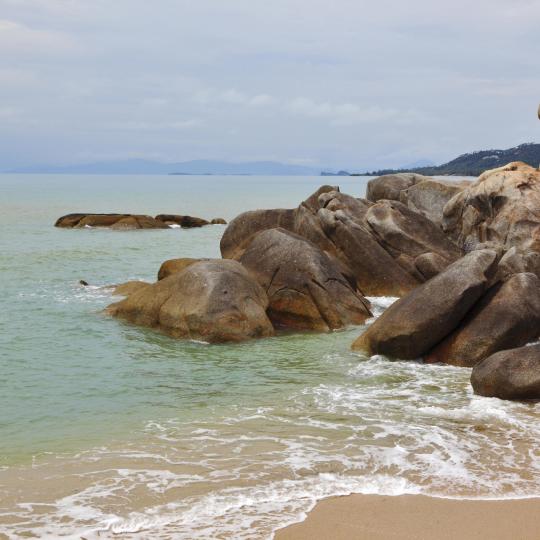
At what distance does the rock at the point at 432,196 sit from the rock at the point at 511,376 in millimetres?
14252

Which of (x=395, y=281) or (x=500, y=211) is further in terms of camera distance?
(x=500, y=211)

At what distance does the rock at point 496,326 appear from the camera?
42.4 ft

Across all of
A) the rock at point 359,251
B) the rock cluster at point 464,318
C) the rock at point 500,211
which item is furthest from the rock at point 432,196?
the rock cluster at point 464,318

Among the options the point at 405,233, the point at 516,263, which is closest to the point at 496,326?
the point at 516,263

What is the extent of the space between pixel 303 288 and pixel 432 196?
34.5 feet

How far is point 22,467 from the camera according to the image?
811cm

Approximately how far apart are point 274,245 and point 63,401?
8.17 metres

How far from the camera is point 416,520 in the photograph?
263 inches

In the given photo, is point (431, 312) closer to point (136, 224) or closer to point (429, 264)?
point (429, 264)

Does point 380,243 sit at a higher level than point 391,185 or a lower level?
lower

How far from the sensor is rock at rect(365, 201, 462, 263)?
66.7ft

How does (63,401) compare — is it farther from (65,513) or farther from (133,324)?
(133,324)

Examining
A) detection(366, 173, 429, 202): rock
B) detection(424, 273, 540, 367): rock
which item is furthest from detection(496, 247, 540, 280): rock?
detection(366, 173, 429, 202): rock

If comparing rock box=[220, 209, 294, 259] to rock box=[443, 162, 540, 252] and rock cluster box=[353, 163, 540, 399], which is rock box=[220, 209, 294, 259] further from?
rock cluster box=[353, 163, 540, 399]
